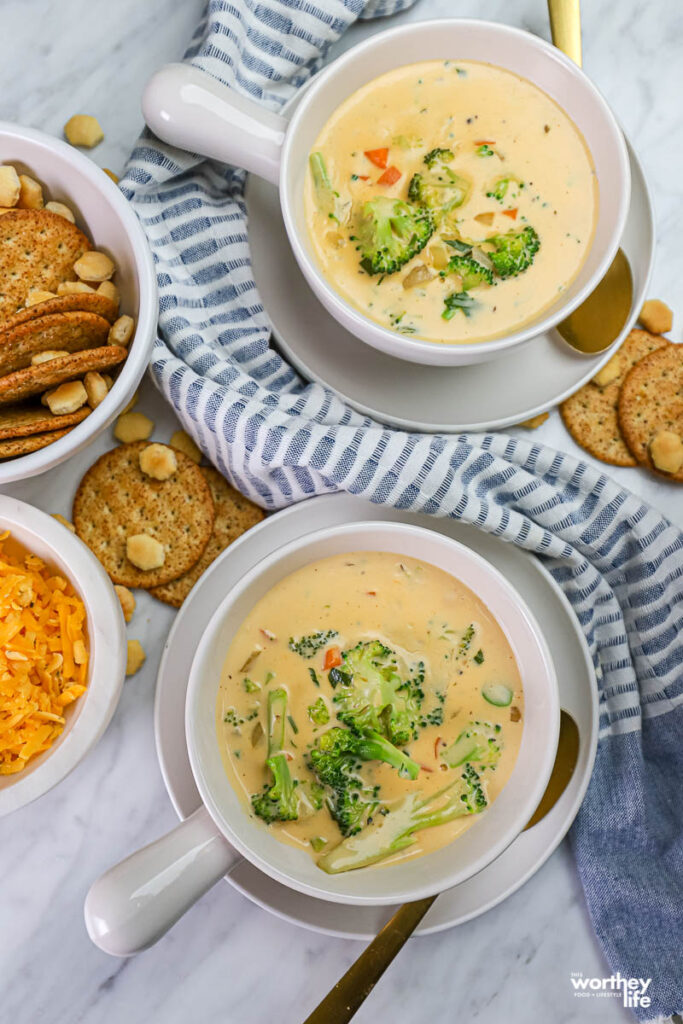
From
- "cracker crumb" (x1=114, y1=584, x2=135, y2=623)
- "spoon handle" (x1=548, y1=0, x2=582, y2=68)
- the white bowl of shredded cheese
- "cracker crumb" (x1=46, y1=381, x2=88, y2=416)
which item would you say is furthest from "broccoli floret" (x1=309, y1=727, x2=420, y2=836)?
"spoon handle" (x1=548, y1=0, x2=582, y2=68)

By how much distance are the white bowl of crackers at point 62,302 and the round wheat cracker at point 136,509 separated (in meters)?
0.31

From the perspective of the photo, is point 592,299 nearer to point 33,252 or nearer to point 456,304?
point 456,304

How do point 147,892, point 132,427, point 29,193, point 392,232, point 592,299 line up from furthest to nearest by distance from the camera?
point 132,427, point 592,299, point 29,193, point 392,232, point 147,892

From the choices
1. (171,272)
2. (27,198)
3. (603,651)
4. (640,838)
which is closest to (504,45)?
(171,272)

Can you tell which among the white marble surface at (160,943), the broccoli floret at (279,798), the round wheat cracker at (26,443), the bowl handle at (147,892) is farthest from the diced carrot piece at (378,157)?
the bowl handle at (147,892)

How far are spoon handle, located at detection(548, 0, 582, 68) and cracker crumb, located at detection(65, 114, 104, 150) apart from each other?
1093 millimetres

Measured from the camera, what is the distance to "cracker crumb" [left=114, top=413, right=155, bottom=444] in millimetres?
2223

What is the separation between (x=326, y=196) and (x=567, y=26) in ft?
2.41

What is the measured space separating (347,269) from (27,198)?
0.71 metres

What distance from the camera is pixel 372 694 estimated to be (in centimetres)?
190

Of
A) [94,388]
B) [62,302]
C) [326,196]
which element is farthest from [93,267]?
[326,196]

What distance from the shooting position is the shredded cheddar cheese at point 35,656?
6.15 ft

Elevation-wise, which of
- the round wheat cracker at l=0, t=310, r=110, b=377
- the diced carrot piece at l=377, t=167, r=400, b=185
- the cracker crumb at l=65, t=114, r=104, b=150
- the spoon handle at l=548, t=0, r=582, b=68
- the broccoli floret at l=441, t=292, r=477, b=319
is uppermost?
the spoon handle at l=548, t=0, r=582, b=68

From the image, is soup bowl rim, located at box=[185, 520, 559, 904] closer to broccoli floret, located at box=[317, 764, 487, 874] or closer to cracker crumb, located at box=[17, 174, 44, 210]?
broccoli floret, located at box=[317, 764, 487, 874]
